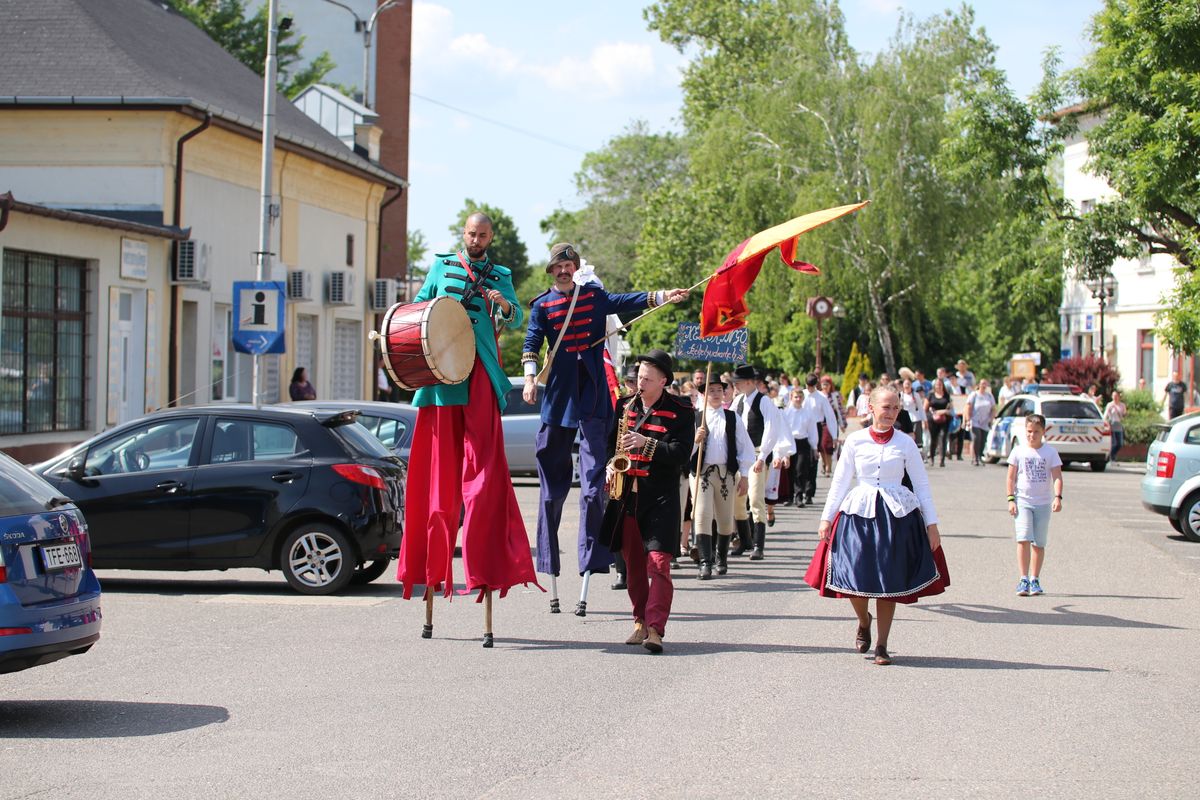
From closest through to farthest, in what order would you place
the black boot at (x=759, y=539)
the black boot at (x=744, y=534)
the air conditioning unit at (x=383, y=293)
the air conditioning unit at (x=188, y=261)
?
the black boot at (x=744, y=534) → the black boot at (x=759, y=539) → the air conditioning unit at (x=188, y=261) → the air conditioning unit at (x=383, y=293)

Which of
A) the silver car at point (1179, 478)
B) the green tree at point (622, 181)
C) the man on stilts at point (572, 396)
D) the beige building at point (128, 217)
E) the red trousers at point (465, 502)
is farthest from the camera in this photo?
the green tree at point (622, 181)

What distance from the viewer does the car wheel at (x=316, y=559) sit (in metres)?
12.2

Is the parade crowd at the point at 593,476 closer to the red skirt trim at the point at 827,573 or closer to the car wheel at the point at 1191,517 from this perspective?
the red skirt trim at the point at 827,573

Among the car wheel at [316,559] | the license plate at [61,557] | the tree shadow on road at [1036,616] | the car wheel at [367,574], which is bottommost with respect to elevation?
the tree shadow on road at [1036,616]

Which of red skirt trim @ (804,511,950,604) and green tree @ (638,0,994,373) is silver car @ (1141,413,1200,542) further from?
green tree @ (638,0,994,373)

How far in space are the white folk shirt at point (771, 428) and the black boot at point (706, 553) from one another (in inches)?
74.0

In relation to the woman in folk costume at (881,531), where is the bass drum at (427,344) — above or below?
above

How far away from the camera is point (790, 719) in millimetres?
7473

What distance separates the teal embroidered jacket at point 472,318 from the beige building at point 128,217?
13.9 metres

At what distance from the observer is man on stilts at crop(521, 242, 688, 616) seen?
10.6 metres

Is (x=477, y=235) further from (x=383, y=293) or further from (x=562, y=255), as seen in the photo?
(x=383, y=293)

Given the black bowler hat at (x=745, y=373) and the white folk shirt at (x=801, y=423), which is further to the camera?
the white folk shirt at (x=801, y=423)

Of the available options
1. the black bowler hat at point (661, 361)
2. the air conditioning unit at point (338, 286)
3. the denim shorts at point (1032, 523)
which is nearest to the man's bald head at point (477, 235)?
the black bowler hat at point (661, 361)

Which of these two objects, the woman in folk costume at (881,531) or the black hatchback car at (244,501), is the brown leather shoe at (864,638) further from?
the black hatchback car at (244,501)
